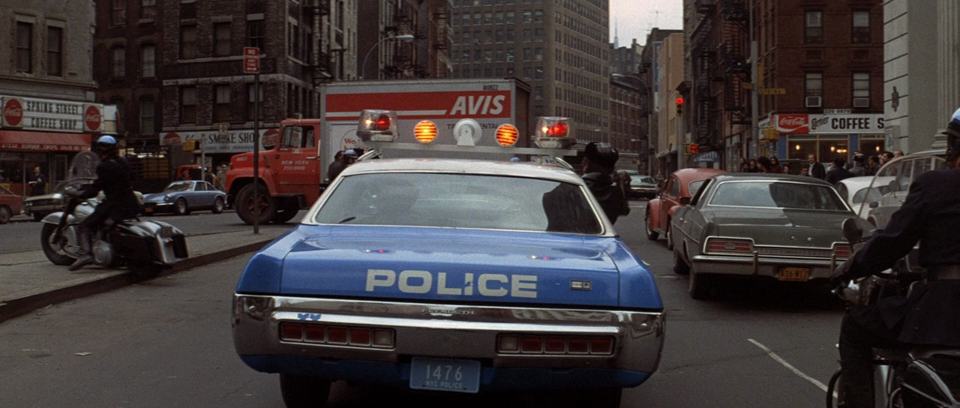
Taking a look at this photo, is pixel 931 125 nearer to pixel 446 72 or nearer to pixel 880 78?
pixel 880 78

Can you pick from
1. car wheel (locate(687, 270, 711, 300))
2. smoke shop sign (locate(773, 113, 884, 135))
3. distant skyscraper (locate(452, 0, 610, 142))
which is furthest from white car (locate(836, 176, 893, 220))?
distant skyscraper (locate(452, 0, 610, 142))

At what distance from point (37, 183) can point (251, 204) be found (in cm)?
1453

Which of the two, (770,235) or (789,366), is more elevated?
(770,235)

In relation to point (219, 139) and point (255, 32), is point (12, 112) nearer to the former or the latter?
point (219, 139)

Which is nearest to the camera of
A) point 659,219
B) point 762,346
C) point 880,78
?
point 762,346

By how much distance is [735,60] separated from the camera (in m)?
55.4

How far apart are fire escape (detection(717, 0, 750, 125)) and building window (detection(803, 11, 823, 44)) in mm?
6434

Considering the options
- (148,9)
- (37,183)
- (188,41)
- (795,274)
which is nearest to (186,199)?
(37,183)

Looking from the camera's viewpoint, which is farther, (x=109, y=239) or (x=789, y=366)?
(x=109, y=239)

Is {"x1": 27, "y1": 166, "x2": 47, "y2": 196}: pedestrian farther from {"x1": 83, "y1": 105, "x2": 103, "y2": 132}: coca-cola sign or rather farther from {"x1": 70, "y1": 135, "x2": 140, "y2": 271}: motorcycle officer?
{"x1": 70, "y1": 135, "x2": 140, "y2": 271}: motorcycle officer

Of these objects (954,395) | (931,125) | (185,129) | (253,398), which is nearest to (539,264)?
(954,395)

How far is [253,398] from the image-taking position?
6094 mm

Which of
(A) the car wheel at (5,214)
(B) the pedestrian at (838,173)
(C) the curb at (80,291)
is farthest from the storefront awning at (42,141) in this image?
(B) the pedestrian at (838,173)

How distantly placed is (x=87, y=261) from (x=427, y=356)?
908 centimetres
